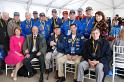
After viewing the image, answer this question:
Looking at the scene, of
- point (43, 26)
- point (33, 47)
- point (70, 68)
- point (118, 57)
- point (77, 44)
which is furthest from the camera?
point (43, 26)

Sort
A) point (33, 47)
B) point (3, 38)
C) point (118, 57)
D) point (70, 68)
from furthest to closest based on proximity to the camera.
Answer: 1. point (3, 38)
2. point (33, 47)
3. point (70, 68)
4. point (118, 57)

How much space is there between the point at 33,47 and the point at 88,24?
1.39 meters

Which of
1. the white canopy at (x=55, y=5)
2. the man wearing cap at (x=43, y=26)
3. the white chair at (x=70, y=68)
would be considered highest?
the white canopy at (x=55, y=5)

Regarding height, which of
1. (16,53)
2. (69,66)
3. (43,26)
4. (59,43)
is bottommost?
(69,66)

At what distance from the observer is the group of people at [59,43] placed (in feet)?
14.2

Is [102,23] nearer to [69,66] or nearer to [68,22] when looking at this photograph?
[68,22]

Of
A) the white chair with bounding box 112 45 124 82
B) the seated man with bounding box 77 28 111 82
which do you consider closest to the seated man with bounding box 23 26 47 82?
the seated man with bounding box 77 28 111 82

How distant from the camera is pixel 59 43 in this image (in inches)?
205

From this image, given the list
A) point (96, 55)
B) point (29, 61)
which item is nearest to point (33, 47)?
point (29, 61)

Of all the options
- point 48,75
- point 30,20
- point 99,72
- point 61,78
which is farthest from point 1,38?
point 99,72

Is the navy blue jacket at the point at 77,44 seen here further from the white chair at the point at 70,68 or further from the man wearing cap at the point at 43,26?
the man wearing cap at the point at 43,26

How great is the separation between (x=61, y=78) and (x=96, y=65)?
3.16ft

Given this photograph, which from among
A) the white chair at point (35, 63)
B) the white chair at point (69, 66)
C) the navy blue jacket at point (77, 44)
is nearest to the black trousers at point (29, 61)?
the white chair at point (35, 63)

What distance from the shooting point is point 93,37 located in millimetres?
4387
